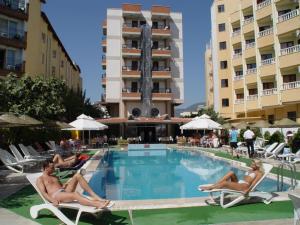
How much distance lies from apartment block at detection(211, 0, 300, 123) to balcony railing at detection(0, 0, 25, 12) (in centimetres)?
2505

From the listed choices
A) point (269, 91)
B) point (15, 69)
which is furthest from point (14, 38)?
point (269, 91)

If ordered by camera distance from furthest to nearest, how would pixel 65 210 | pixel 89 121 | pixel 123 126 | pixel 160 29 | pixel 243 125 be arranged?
pixel 160 29, pixel 123 126, pixel 243 125, pixel 89 121, pixel 65 210

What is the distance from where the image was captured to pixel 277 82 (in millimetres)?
33562

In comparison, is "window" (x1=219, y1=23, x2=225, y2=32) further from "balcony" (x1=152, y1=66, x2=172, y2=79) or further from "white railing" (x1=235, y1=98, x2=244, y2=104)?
"white railing" (x1=235, y1=98, x2=244, y2=104)

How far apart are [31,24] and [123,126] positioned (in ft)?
58.0

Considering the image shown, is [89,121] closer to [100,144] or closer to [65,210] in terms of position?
[100,144]

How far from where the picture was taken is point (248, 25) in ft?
127

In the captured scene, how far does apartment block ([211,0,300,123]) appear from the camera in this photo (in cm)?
3244

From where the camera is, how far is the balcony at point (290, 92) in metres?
30.6

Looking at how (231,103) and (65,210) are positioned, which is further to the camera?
(231,103)

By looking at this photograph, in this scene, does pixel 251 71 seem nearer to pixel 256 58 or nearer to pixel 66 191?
pixel 256 58

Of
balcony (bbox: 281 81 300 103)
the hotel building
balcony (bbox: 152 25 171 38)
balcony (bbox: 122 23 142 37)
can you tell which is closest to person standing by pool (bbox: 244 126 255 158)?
balcony (bbox: 281 81 300 103)

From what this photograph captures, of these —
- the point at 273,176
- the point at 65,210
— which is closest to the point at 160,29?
the point at 273,176

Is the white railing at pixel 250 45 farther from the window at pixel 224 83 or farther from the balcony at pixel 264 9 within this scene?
the window at pixel 224 83
